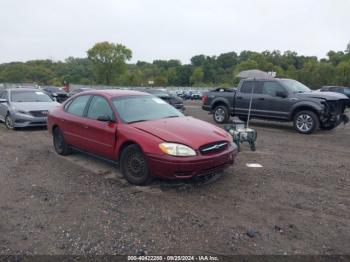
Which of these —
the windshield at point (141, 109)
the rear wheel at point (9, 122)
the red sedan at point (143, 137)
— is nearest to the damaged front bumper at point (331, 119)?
the red sedan at point (143, 137)

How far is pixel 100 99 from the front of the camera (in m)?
6.50

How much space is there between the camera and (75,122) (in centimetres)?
679

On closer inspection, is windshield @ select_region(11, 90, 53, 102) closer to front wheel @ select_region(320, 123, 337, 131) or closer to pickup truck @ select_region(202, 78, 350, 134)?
pickup truck @ select_region(202, 78, 350, 134)

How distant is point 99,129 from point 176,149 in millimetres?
1792

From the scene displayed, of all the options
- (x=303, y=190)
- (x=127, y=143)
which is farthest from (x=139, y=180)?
(x=303, y=190)

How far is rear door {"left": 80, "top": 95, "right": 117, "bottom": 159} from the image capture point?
5859 mm

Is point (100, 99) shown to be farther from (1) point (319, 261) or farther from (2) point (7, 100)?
(2) point (7, 100)

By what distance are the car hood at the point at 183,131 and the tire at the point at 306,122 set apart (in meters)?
6.48

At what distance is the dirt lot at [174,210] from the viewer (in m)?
3.71

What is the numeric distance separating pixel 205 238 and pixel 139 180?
185 centimetres

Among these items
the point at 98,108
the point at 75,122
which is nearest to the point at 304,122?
the point at 98,108

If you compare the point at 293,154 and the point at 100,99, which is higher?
the point at 100,99

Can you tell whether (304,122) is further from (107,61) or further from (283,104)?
(107,61)

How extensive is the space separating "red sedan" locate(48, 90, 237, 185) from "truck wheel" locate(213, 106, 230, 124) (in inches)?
289
